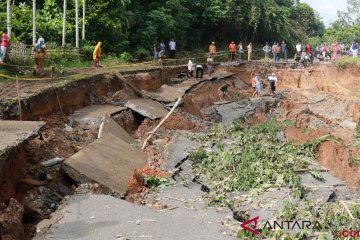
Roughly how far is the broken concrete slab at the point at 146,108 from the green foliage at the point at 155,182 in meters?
6.20

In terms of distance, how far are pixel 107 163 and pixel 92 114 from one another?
4.57 m

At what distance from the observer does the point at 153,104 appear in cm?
1945

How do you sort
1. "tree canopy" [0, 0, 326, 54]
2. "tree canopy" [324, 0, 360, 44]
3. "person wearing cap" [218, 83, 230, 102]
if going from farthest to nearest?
"tree canopy" [324, 0, 360, 44]
"person wearing cap" [218, 83, 230, 102]
"tree canopy" [0, 0, 326, 54]

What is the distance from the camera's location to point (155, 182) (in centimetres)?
1149

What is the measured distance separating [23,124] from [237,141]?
26.1 ft

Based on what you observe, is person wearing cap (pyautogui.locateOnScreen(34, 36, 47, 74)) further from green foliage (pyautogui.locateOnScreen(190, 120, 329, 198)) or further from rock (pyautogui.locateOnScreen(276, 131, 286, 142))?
rock (pyautogui.locateOnScreen(276, 131, 286, 142))

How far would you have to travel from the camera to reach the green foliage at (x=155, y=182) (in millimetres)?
11422

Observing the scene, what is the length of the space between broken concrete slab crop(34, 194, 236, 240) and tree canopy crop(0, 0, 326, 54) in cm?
1252

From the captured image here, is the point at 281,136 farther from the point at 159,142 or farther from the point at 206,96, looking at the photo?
the point at 206,96

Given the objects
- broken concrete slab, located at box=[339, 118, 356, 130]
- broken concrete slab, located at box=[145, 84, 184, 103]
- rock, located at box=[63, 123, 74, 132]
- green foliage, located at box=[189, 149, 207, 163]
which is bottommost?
broken concrete slab, located at box=[339, 118, 356, 130]

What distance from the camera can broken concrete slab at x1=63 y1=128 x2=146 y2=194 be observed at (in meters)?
10.4

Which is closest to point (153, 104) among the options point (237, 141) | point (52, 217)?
point (237, 141)

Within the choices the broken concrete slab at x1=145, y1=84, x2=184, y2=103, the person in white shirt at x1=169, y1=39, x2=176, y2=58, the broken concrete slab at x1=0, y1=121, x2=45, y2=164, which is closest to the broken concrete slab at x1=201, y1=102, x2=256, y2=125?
the broken concrete slab at x1=145, y1=84, x2=184, y2=103

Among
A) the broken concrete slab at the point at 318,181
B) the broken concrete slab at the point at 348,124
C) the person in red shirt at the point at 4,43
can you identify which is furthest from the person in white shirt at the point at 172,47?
the broken concrete slab at the point at 318,181
